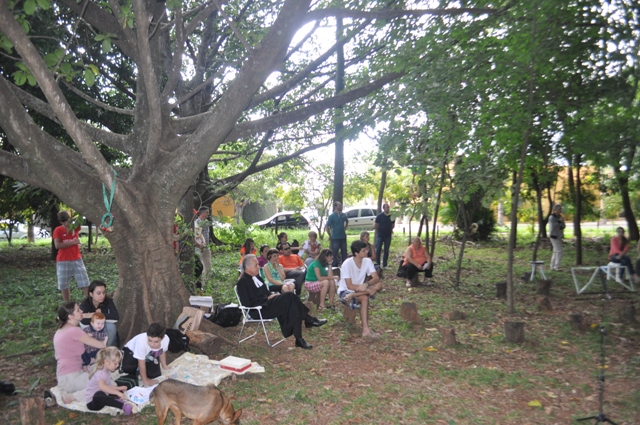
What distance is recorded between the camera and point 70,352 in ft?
16.8

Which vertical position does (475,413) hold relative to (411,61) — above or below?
below

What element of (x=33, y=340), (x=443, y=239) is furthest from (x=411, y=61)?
(x=443, y=239)

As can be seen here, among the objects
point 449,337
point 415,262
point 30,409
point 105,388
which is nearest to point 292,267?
point 415,262

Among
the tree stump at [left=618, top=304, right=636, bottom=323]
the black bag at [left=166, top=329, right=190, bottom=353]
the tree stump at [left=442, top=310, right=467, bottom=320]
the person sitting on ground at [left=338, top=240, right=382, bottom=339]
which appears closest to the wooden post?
the person sitting on ground at [left=338, top=240, right=382, bottom=339]

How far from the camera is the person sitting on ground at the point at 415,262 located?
36.5ft

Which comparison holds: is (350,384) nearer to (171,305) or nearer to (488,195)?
(171,305)

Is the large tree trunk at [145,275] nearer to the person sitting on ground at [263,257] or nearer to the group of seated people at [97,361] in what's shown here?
the group of seated people at [97,361]

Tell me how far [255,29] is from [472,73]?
4781 millimetres

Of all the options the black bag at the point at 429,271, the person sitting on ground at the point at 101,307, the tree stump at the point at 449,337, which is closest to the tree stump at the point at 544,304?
the tree stump at the point at 449,337

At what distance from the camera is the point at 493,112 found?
8.22 m

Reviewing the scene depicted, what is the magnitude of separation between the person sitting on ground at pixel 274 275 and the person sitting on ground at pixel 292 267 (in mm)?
478

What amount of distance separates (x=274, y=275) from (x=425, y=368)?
11.6 feet

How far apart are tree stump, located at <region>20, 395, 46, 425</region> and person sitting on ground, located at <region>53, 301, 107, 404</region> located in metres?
0.99

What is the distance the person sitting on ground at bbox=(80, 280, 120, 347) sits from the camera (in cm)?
591
